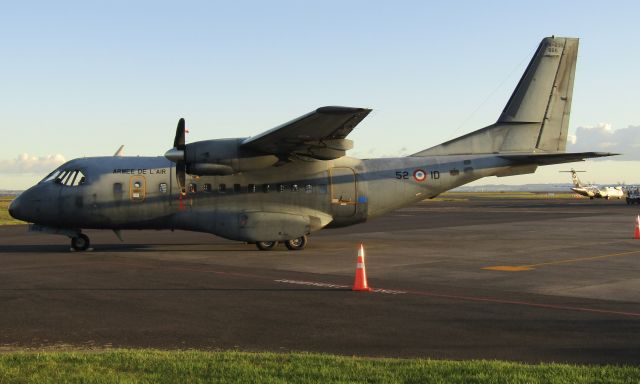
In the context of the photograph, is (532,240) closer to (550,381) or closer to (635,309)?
(635,309)

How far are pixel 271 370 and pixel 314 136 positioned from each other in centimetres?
1434

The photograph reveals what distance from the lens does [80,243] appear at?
23781 mm

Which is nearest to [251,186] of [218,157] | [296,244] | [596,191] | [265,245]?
[218,157]

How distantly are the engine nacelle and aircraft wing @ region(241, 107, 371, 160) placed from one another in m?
0.43

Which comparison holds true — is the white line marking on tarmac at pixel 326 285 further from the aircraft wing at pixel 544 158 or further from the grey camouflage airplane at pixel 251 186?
the aircraft wing at pixel 544 158

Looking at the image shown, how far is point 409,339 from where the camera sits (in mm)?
9250

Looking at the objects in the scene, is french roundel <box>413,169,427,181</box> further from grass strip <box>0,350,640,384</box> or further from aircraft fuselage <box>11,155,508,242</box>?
grass strip <box>0,350,640,384</box>

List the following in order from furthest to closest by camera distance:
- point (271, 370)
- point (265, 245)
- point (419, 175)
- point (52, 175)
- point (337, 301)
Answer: point (419, 175)
point (265, 245)
point (52, 175)
point (337, 301)
point (271, 370)

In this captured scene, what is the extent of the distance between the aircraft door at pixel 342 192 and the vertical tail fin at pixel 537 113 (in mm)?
3633

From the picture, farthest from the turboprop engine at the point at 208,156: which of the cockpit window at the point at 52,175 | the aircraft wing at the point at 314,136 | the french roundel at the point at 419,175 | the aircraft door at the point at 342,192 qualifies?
the french roundel at the point at 419,175

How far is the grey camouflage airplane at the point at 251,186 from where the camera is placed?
2208cm

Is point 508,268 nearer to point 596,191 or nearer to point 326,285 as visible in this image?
point 326,285

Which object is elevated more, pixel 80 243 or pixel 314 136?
pixel 314 136

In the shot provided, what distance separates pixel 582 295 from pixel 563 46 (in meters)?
15.7
